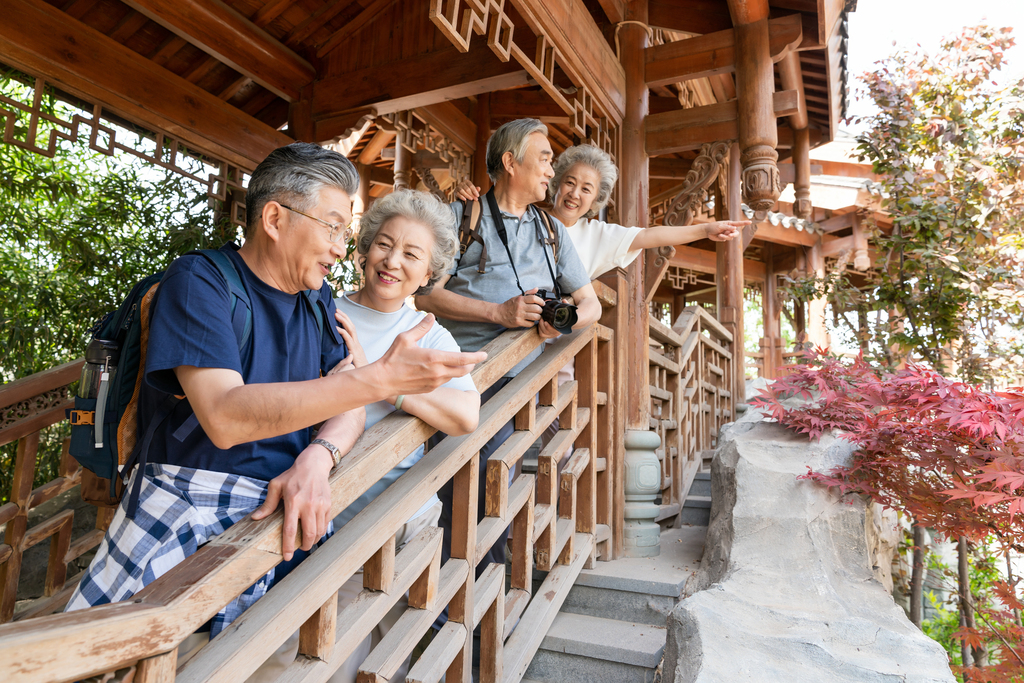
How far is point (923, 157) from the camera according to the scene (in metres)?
4.51

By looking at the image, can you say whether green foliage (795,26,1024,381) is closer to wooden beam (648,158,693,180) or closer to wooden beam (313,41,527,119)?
wooden beam (648,158,693,180)

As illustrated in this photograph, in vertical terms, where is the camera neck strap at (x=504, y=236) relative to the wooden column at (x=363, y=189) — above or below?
below

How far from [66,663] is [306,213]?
2.78 ft

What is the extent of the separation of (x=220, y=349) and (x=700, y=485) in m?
3.91

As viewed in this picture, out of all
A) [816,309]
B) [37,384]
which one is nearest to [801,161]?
[816,309]

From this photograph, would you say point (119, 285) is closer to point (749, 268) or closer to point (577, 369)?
point (577, 369)

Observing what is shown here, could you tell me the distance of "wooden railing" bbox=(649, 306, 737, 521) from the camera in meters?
3.72

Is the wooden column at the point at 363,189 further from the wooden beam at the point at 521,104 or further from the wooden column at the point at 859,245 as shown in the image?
the wooden column at the point at 859,245

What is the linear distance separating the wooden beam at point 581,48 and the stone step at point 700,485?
95.0 inches

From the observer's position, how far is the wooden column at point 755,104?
3445 mm

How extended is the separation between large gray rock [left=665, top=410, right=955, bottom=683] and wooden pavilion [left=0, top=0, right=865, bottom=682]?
1.47 feet

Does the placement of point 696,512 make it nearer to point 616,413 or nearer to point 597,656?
point 616,413

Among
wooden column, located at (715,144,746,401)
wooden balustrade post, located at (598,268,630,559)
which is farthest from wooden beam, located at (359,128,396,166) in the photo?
wooden balustrade post, located at (598,268,630,559)

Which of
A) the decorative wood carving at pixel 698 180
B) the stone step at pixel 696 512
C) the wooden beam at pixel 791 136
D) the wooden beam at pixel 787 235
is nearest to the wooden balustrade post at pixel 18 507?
the stone step at pixel 696 512
